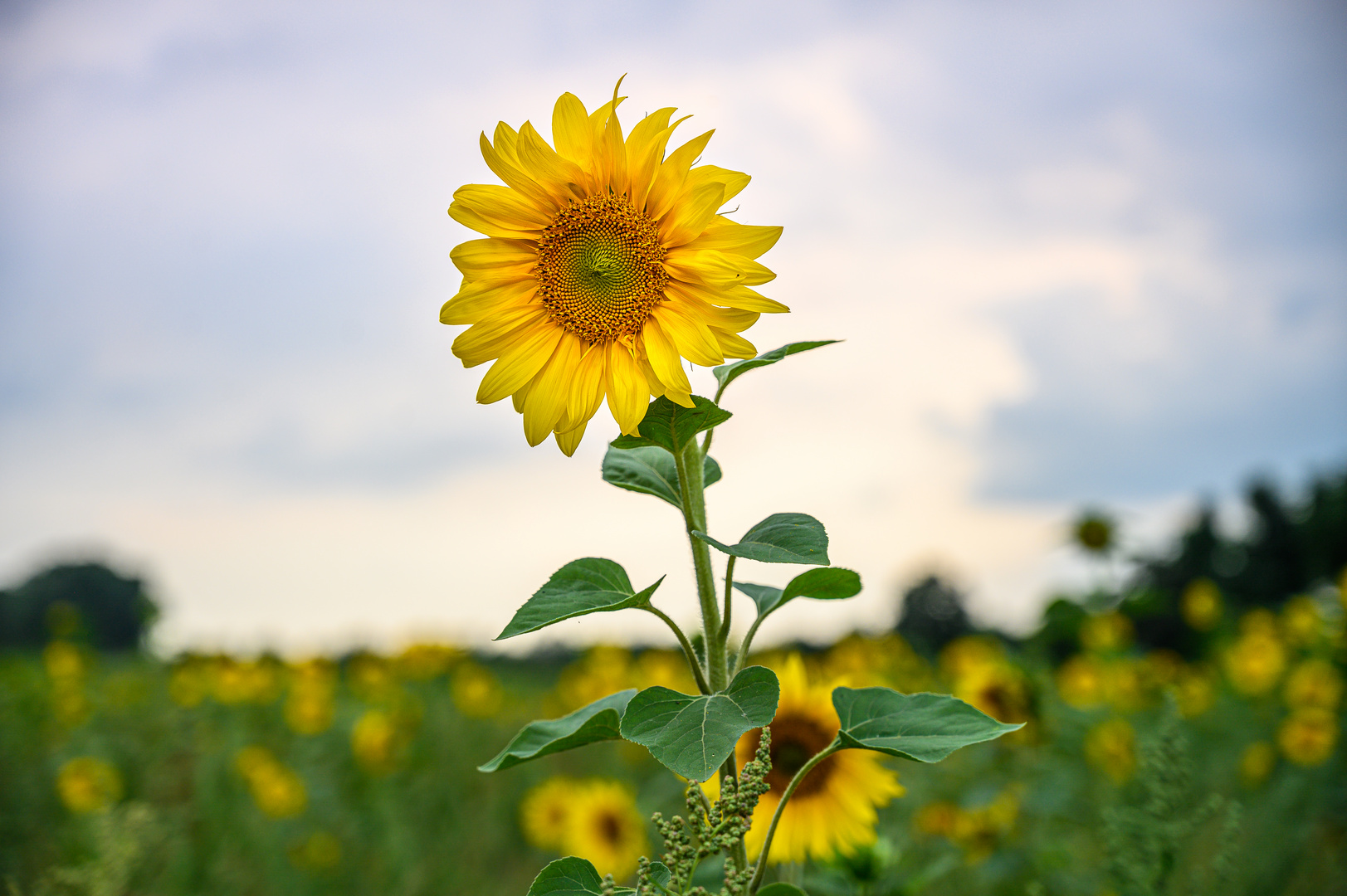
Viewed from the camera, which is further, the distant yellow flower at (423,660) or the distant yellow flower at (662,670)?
the distant yellow flower at (423,660)

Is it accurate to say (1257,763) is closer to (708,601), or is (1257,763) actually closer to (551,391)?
(708,601)

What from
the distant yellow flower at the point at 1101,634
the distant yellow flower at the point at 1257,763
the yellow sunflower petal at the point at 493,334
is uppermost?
the yellow sunflower petal at the point at 493,334

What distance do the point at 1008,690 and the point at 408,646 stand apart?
4.17 metres

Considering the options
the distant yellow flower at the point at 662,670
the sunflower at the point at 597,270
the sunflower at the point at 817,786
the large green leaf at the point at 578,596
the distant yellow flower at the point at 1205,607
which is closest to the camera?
the large green leaf at the point at 578,596

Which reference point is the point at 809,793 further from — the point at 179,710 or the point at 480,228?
the point at 179,710

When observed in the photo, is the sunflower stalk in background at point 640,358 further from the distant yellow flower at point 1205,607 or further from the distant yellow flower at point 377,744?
the distant yellow flower at point 1205,607

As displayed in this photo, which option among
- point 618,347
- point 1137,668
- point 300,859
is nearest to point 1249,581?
point 1137,668

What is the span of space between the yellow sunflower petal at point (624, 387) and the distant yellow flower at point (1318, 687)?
19.1 feet

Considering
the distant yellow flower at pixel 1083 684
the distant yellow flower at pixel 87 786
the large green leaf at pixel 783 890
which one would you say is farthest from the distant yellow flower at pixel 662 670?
the large green leaf at pixel 783 890

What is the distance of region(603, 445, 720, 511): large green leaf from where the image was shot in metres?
1.12

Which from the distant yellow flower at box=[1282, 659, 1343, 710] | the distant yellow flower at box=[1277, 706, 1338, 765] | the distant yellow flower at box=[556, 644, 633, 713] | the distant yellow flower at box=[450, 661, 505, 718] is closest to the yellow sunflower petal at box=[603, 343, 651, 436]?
the distant yellow flower at box=[556, 644, 633, 713]

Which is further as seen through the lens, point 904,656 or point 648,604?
point 904,656

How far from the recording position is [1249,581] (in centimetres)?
2133

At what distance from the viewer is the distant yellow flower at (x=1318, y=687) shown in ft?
16.8
